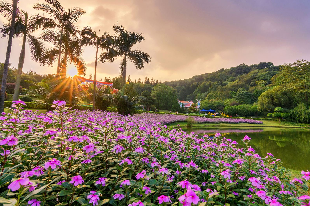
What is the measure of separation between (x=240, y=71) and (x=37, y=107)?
87374 mm

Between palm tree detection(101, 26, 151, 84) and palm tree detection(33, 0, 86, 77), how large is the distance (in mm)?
4567

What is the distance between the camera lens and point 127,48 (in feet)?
66.5

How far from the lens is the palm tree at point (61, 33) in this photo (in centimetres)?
1480

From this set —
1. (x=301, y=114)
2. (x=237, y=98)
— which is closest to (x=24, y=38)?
(x=301, y=114)

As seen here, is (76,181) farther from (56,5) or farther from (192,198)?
(56,5)

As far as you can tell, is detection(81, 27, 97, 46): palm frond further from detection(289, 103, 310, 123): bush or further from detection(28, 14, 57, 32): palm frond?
detection(289, 103, 310, 123): bush

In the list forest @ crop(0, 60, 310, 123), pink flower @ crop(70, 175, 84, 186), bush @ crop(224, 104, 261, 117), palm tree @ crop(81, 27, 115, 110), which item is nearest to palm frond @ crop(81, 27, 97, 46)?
palm tree @ crop(81, 27, 115, 110)

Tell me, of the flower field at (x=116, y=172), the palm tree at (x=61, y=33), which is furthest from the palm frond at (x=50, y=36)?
the flower field at (x=116, y=172)

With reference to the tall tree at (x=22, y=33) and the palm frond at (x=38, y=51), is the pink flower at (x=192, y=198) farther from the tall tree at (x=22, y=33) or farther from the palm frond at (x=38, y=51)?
the palm frond at (x=38, y=51)

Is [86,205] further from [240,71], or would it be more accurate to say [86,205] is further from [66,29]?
[240,71]

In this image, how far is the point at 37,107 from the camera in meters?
16.2

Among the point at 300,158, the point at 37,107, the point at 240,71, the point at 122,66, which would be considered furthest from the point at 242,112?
the point at 240,71

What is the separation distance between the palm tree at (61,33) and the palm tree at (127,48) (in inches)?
180

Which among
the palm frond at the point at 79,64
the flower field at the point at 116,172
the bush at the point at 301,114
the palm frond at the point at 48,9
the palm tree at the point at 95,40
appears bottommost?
the flower field at the point at 116,172
